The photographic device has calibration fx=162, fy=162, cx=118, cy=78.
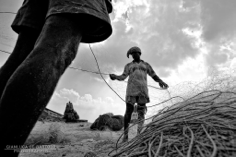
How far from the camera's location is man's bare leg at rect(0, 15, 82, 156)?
775 millimetres

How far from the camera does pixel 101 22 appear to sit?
48.0 inches

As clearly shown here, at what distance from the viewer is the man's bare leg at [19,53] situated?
4.22 ft

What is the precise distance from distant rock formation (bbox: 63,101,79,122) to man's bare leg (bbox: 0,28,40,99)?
13.0m

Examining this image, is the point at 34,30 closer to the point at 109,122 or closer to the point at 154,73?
the point at 154,73

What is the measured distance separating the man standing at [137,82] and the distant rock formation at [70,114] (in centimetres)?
990

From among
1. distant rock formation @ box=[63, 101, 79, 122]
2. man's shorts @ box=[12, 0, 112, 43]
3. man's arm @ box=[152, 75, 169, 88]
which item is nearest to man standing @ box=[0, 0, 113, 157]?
man's shorts @ box=[12, 0, 112, 43]

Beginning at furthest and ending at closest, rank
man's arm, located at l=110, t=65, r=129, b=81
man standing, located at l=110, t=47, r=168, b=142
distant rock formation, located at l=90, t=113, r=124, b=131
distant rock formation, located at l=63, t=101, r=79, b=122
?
1. distant rock formation, located at l=63, t=101, r=79, b=122
2. distant rock formation, located at l=90, t=113, r=124, b=131
3. man standing, located at l=110, t=47, r=168, b=142
4. man's arm, located at l=110, t=65, r=129, b=81

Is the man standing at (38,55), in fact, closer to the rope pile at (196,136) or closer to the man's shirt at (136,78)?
the rope pile at (196,136)

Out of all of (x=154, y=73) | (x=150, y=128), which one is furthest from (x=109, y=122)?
(x=150, y=128)

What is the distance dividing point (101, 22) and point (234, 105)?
1107mm

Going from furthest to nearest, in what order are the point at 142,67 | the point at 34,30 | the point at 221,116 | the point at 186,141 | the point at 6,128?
the point at 142,67
the point at 34,30
the point at 221,116
the point at 186,141
the point at 6,128

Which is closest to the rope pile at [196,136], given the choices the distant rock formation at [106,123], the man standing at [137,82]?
the man standing at [137,82]

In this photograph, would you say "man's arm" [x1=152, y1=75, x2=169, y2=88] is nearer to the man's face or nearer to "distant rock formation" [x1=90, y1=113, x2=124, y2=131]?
the man's face

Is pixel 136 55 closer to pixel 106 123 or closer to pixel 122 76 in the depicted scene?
pixel 122 76
